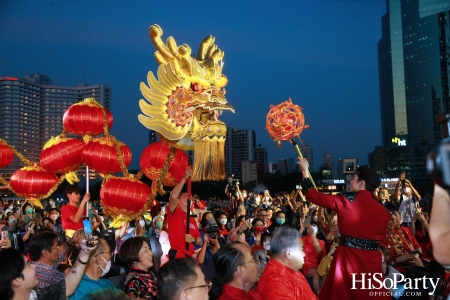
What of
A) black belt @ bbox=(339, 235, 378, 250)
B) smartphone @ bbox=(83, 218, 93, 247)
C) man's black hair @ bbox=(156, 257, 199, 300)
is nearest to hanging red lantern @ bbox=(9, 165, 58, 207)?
smartphone @ bbox=(83, 218, 93, 247)

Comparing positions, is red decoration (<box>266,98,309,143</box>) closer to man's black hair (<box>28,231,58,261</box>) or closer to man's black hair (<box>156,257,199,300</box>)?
man's black hair (<box>28,231,58,261</box>)

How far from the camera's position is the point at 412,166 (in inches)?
3221

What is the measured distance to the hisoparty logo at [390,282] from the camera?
4.48m

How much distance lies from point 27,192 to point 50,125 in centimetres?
5650

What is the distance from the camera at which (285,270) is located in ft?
11.8

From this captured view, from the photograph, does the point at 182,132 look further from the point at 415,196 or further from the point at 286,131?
the point at 415,196

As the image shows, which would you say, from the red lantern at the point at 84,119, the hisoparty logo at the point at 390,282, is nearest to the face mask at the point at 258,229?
the hisoparty logo at the point at 390,282

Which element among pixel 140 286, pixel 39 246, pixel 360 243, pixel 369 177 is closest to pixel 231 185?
pixel 369 177

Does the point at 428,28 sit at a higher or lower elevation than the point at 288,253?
higher

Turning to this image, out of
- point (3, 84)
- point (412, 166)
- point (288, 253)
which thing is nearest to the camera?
point (288, 253)

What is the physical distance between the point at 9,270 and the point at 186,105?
17.4ft

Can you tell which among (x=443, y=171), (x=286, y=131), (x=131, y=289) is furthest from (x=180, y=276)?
(x=286, y=131)

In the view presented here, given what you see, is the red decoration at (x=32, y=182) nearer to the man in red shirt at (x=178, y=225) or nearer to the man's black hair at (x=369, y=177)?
the man in red shirt at (x=178, y=225)

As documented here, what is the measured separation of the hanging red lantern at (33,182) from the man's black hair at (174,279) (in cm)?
681
